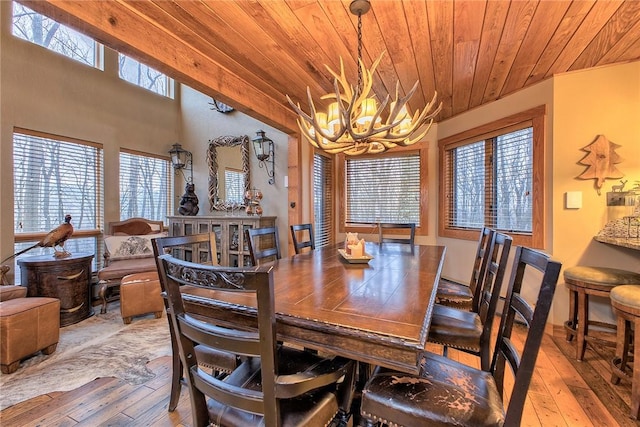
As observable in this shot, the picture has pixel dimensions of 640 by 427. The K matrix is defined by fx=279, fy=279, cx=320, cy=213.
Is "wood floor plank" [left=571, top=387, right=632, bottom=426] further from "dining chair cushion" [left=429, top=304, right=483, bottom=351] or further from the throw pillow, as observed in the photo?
the throw pillow

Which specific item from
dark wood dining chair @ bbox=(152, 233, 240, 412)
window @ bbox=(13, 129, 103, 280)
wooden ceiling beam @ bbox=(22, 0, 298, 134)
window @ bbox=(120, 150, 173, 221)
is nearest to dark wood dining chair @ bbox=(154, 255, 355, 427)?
dark wood dining chair @ bbox=(152, 233, 240, 412)

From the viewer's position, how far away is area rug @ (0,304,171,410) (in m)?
1.89

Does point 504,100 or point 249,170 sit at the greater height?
point 504,100

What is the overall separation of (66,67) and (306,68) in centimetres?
318

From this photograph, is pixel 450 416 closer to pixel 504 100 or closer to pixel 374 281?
pixel 374 281

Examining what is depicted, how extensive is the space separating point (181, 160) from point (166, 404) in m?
3.71

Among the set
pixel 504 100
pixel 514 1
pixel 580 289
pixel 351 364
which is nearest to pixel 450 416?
pixel 351 364

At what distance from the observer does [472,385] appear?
1081 millimetres

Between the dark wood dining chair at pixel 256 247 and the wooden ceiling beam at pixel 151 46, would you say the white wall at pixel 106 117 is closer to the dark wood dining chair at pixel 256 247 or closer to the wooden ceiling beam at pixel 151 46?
the wooden ceiling beam at pixel 151 46

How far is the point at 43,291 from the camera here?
2760 mm

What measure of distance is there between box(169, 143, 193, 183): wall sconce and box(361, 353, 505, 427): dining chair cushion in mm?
4409

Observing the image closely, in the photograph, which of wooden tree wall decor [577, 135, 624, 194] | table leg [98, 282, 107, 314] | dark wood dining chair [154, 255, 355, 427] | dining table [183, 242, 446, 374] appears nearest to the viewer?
dark wood dining chair [154, 255, 355, 427]

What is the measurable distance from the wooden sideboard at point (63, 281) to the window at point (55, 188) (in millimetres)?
603

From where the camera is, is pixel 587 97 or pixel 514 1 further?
pixel 587 97
